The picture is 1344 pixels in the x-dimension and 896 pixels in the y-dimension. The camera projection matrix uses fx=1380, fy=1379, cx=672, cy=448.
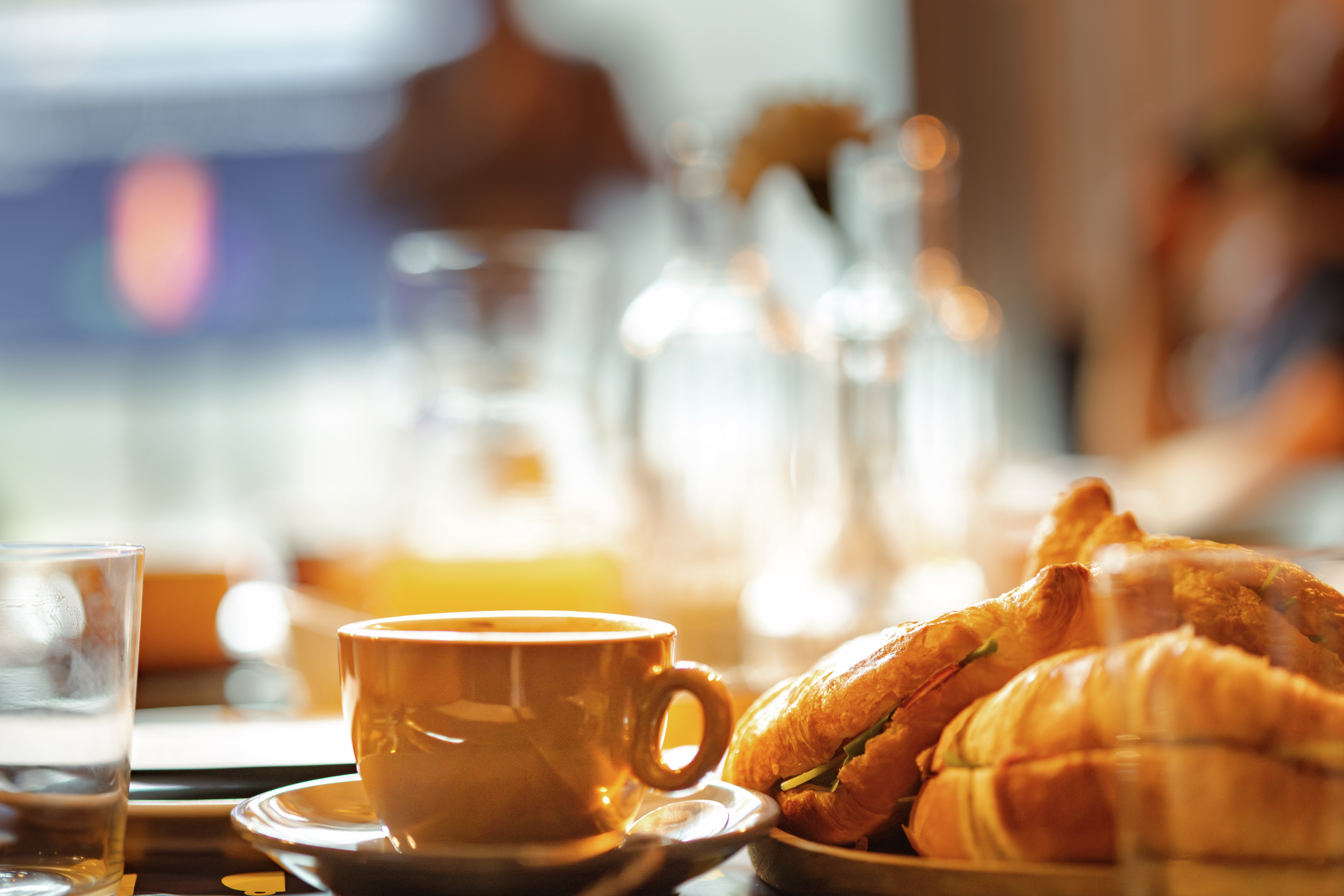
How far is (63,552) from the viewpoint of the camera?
35cm

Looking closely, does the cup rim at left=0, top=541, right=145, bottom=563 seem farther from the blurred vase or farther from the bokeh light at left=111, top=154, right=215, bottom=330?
the bokeh light at left=111, top=154, right=215, bottom=330

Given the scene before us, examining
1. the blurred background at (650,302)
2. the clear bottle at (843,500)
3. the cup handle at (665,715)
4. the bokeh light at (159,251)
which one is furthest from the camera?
the bokeh light at (159,251)

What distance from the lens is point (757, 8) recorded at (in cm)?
493

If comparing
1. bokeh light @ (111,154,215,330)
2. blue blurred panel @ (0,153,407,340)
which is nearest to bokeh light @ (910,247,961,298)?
blue blurred panel @ (0,153,407,340)

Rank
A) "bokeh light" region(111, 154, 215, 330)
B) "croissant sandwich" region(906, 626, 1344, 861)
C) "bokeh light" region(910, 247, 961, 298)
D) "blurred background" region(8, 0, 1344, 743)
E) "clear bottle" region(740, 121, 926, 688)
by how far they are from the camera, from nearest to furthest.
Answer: "croissant sandwich" region(906, 626, 1344, 861), "clear bottle" region(740, 121, 926, 688), "blurred background" region(8, 0, 1344, 743), "bokeh light" region(910, 247, 961, 298), "bokeh light" region(111, 154, 215, 330)

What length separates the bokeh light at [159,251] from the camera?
7.51 m

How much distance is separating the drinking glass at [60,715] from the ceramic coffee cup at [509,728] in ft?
0.20

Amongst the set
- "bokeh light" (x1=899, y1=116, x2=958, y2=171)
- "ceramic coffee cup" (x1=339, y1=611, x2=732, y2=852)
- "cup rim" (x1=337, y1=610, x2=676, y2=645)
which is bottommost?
"ceramic coffee cup" (x1=339, y1=611, x2=732, y2=852)

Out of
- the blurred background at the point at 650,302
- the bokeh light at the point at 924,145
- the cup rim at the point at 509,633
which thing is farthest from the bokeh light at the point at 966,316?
the cup rim at the point at 509,633

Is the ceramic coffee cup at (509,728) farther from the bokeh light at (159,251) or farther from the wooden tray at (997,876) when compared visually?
the bokeh light at (159,251)

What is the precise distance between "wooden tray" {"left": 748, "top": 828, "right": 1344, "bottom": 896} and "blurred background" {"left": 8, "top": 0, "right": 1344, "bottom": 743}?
94 mm

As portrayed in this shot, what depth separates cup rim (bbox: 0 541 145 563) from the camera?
354 mm

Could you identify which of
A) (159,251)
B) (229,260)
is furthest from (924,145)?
(159,251)

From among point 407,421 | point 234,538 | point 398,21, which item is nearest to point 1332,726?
point 407,421
